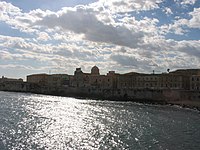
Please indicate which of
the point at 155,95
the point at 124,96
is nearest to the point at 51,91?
the point at 124,96

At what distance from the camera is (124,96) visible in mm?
107250

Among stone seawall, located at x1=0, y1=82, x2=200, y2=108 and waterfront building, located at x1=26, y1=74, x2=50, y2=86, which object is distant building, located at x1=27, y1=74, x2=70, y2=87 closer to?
waterfront building, located at x1=26, y1=74, x2=50, y2=86

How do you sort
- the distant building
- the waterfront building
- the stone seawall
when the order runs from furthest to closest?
the waterfront building → the distant building → the stone seawall

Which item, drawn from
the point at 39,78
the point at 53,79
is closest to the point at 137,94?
the point at 53,79

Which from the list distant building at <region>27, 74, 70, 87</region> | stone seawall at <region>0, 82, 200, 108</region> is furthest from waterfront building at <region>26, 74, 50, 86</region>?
stone seawall at <region>0, 82, 200, 108</region>

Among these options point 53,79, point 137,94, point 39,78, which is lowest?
point 137,94

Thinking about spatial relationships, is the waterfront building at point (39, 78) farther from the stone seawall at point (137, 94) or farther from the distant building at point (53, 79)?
the stone seawall at point (137, 94)

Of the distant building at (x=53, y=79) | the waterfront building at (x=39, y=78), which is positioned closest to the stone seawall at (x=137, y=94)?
the distant building at (x=53, y=79)

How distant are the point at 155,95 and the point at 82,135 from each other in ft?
223

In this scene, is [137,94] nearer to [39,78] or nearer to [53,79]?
[53,79]

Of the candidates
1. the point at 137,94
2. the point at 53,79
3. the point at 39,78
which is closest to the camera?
the point at 137,94

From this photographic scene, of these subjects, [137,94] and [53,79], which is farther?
[53,79]

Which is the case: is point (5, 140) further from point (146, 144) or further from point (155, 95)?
point (155, 95)

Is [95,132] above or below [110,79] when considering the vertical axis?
below
